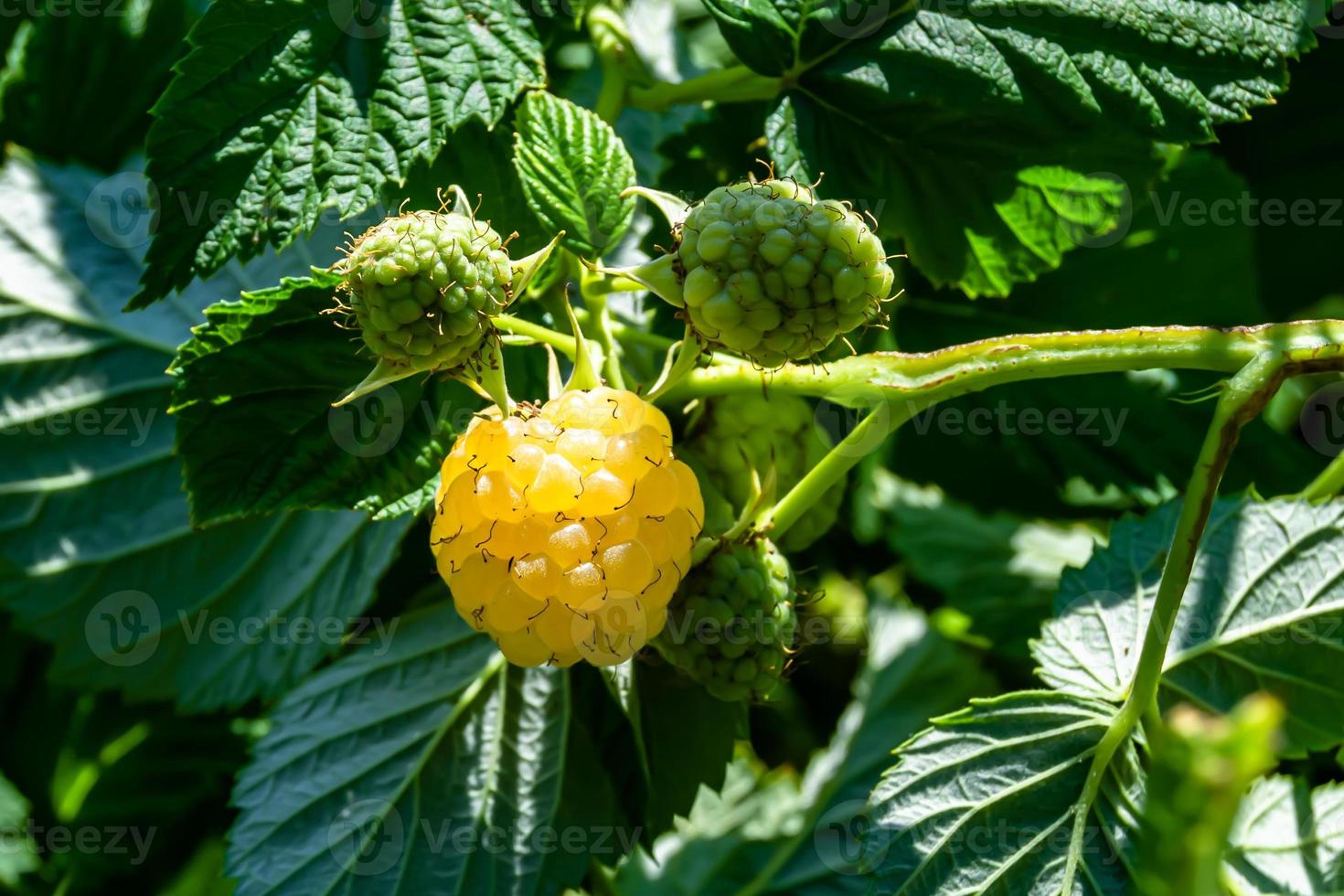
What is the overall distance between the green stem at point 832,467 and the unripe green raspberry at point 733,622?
0.9 inches

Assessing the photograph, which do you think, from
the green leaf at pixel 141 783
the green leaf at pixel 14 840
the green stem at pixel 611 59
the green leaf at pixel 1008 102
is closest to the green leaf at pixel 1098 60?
the green leaf at pixel 1008 102

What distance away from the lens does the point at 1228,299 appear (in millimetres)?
1335

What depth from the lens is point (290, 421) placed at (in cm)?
90

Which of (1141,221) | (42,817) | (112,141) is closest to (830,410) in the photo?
(1141,221)

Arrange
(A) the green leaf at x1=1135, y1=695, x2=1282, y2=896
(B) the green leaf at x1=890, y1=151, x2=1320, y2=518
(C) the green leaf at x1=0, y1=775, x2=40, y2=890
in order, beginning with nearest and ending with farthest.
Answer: (A) the green leaf at x1=1135, y1=695, x2=1282, y2=896 < (B) the green leaf at x1=890, y1=151, x2=1320, y2=518 < (C) the green leaf at x1=0, y1=775, x2=40, y2=890

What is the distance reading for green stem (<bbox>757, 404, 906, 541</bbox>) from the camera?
0.85 m

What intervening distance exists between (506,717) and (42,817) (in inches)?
31.3

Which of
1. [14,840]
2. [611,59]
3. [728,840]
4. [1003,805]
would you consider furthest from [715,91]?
[14,840]

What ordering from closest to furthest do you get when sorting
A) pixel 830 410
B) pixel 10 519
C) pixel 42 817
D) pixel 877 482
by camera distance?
pixel 830 410
pixel 10 519
pixel 42 817
pixel 877 482

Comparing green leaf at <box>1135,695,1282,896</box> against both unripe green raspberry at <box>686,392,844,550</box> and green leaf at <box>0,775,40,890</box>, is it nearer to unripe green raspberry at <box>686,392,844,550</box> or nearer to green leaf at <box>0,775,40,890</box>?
unripe green raspberry at <box>686,392,844,550</box>

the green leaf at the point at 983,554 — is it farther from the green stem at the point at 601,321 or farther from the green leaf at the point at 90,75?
the green leaf at the point at 90,75

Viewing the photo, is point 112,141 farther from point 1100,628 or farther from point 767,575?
point 1100,628

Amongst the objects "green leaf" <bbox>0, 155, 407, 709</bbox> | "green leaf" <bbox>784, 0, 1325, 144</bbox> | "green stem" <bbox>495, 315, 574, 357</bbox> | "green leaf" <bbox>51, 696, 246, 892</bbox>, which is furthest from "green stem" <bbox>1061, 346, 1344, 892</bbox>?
"green leaf" <bbox>51, 696, 246, 892</bbox>

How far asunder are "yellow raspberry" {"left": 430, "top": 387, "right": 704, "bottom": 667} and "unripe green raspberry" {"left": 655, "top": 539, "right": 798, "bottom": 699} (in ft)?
0.23
